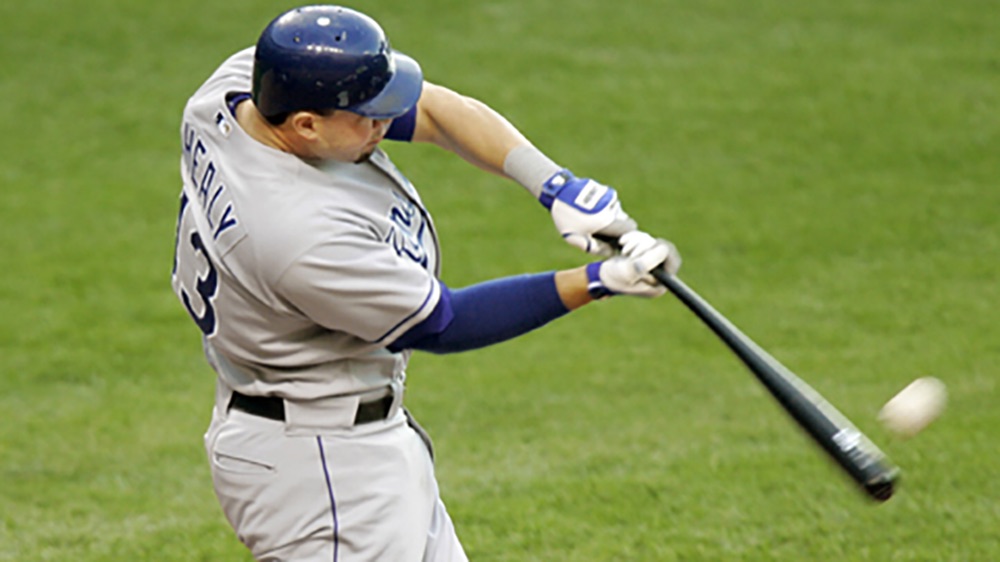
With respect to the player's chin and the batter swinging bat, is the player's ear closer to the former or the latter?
the player's chin

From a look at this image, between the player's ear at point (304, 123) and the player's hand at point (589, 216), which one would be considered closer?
the player's ear at point (304, 123)

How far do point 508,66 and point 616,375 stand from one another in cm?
476

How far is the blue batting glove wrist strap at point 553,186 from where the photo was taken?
149 inches

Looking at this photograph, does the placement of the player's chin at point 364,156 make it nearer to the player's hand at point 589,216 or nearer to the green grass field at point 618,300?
the player's hand at point 589,216

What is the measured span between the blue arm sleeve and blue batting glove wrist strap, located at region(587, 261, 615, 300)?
96 millimetres

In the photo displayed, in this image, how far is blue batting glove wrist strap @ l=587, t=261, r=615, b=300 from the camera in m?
3.42

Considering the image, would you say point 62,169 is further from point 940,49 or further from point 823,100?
point 940,49

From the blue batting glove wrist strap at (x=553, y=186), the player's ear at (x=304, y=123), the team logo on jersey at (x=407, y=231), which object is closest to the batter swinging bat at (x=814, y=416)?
the blue batting glove wrist strap at (x=553, y=186)

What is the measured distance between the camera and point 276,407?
372 cm

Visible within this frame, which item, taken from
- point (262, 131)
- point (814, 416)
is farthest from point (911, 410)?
point (262, 131)

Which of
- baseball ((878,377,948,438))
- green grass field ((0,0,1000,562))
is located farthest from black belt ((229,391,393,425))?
green grass field ((0,0,1000,562))

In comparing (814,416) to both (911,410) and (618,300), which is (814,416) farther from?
(618,300)

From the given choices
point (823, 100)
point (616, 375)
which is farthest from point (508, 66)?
point (616, 375)

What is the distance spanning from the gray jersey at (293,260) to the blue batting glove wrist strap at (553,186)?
0.32 metres
